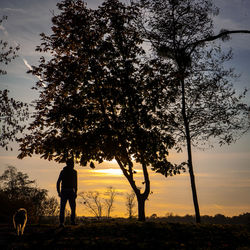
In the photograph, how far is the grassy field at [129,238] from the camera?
398 inches

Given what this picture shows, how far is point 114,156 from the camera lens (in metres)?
19.7

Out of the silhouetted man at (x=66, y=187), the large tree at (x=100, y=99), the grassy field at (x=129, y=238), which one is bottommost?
the grassy field at (x=129, y=238)

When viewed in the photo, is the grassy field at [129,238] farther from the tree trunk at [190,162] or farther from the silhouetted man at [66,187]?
the tree trunk at [190,162]

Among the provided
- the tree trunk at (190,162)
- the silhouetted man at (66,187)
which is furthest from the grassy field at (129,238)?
the tree trunk at (190,162)

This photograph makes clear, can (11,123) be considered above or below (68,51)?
below

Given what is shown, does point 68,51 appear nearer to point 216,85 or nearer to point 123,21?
point 123,21

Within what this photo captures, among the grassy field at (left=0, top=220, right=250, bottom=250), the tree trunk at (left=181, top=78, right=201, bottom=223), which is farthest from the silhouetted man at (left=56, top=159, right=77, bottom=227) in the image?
the tree trunk at (left=181, top=78, right=201, bottom=223)

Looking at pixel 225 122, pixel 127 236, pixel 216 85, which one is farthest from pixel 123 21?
pixel 127 236

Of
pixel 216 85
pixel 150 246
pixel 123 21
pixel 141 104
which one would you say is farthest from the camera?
pixel 216 85

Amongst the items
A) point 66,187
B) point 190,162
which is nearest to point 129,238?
point 66,187

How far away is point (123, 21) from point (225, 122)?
10316 mm

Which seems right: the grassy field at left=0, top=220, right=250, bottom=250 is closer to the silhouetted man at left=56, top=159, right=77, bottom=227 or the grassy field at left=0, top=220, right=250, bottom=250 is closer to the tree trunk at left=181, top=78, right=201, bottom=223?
the silhouetted man at left=56, top=159, right=77, bottom=227

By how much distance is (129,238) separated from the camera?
37.1 ft

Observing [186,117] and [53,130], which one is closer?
[53,130]
